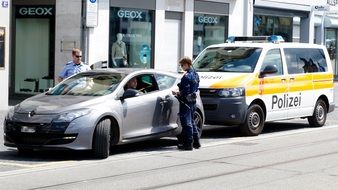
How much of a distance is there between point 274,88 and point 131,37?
25.5 ft

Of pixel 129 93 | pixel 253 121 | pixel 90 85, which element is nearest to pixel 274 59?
pixel 253 121

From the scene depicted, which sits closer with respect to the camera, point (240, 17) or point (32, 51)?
point (32, 51)

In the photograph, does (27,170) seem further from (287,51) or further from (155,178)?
(287,51)

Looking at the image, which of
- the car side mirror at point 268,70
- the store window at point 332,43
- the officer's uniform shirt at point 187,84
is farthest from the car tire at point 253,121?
the store window at point 332,43

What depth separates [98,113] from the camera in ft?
34.7

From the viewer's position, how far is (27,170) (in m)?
9.72

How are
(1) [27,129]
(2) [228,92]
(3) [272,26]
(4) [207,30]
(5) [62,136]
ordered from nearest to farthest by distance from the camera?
(5) [62,136] < (1) [27,129] < (2) [228,92] < (4) [207,30] < (3) [272,26]

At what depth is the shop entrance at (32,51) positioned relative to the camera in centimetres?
2095

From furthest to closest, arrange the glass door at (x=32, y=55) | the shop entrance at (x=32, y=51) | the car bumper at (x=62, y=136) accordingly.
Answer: the glass door at (x=32, y=55) < the shop entrance at (x=32, y=51) < the car bumper at (x=62, y=136)

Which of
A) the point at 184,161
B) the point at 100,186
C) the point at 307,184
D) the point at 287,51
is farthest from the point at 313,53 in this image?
the point at 100,186

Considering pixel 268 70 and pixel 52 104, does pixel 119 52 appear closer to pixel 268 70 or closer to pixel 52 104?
pixel 268 70

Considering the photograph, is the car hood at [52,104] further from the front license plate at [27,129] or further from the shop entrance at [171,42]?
the shop entrance at [171,42]

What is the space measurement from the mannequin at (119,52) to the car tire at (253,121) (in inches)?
294

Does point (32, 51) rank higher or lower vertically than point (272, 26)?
lower
